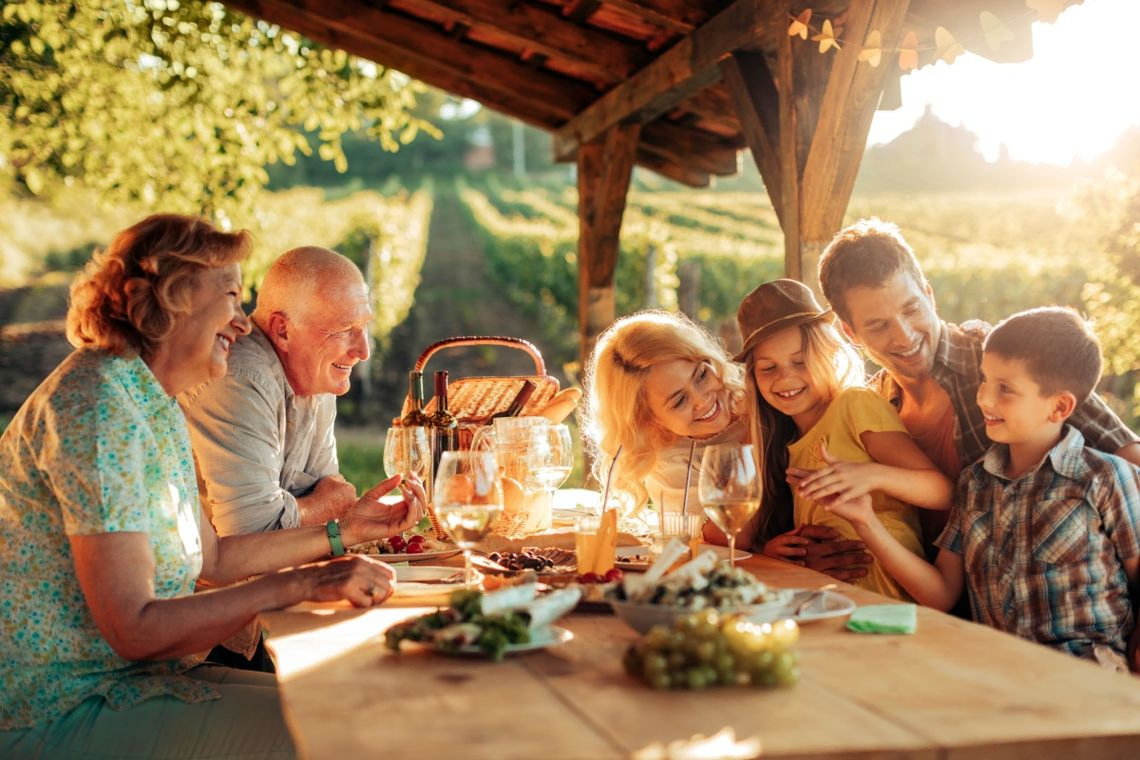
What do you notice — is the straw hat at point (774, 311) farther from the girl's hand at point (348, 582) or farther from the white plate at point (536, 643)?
the white plate at point (536, 643)

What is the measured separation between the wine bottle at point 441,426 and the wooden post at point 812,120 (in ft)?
4.84

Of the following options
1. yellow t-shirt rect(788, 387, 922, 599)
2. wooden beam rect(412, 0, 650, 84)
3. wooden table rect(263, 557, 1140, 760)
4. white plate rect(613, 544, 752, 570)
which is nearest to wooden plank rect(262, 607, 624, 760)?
wooden table rect(263, 557, 1140, 760)

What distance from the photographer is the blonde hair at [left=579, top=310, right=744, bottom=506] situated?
3160 mm

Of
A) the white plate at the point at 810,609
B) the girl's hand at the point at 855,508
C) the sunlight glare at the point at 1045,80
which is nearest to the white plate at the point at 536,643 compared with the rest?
the white plate at the point at 810,609

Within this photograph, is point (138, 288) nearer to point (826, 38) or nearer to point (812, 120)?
point (826, 38)

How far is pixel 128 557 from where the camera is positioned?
187 cm

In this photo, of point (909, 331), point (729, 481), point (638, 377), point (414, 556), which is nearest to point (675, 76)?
point (638, 377)

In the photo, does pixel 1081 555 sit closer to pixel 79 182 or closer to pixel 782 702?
pixel 782 702

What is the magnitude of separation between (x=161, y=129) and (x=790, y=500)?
754 centimetres

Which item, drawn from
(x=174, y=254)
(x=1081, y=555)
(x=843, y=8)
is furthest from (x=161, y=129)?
(x=1081, y=555)

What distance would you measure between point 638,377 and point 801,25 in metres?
1.14

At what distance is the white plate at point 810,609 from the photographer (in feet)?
5.55

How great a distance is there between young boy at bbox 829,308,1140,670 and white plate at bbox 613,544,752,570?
32 cm

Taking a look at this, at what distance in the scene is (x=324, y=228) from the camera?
20.2 meters
